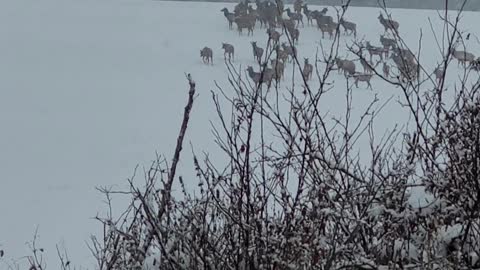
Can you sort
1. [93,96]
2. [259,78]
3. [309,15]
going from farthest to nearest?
[309,15], [93,96], [259,78]

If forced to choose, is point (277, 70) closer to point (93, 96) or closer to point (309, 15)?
point (93, 96)

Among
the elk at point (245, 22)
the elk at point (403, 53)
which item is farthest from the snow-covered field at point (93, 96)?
the elk at point (403, 53)

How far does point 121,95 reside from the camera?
13.4 meters

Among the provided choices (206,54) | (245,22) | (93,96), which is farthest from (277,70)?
(245,22)

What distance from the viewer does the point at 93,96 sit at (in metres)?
13.2

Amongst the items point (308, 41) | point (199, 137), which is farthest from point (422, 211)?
point (308, 41)

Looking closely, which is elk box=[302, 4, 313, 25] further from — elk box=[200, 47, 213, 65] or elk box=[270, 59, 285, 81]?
elk box=[270, 59, 285, 81]

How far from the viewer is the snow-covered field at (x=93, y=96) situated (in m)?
8.04

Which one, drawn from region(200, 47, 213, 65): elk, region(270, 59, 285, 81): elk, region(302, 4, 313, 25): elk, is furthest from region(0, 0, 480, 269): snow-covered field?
region(270, 59, 285, 81): elk

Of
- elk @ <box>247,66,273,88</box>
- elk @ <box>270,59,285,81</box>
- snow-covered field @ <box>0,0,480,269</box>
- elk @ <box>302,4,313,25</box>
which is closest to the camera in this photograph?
elk @ <box>247,66,273,88</box>

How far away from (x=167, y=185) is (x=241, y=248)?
1.12ft

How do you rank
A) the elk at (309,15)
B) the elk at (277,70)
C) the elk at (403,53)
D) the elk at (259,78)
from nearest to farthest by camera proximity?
the elk at (259,78), the elk at (403,53), the elk at (277,70), the elk at (309,15)

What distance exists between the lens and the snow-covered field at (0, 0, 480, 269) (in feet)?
26.4

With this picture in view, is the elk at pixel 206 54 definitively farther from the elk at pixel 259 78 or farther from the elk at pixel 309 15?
the elk at pixel 309 15
